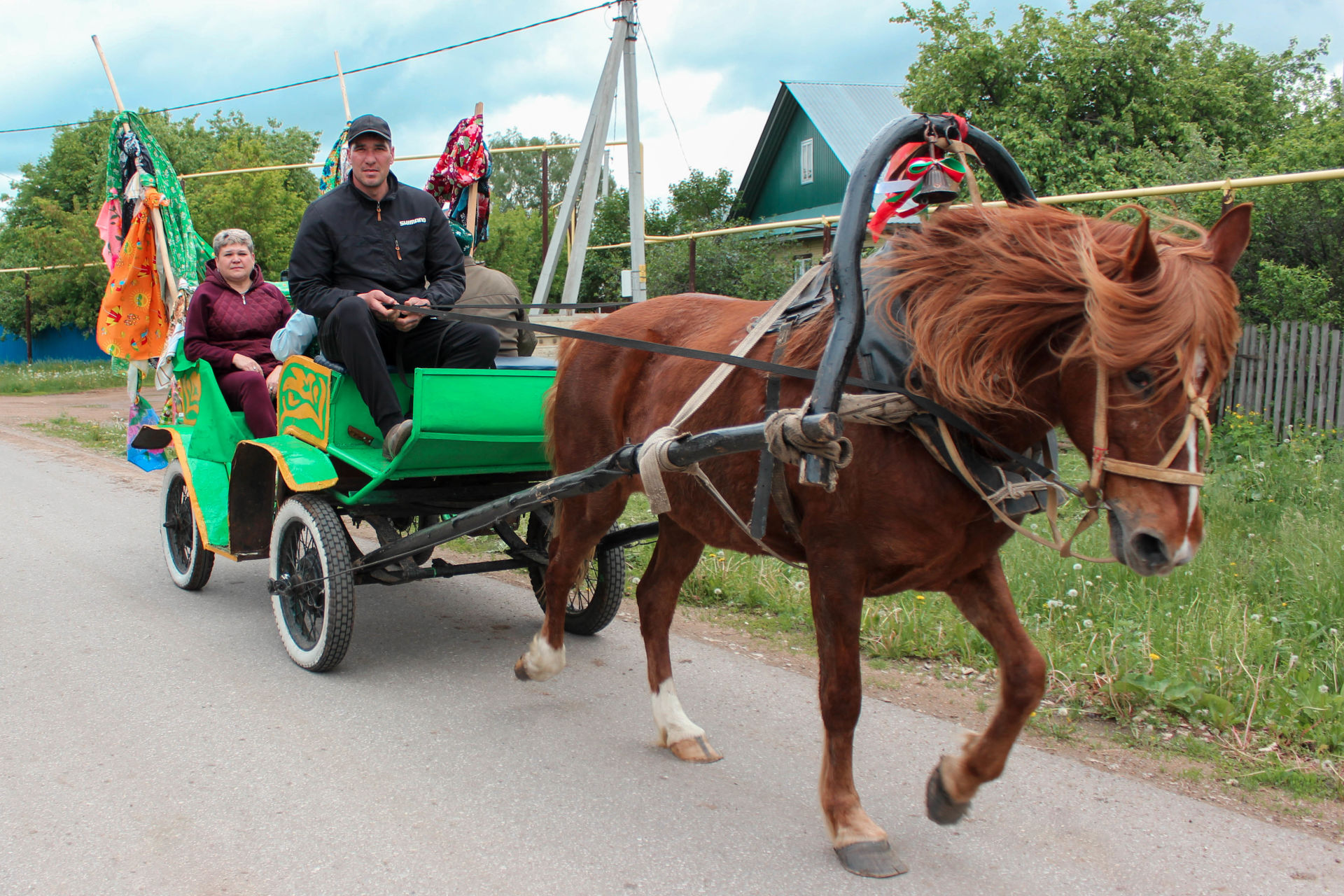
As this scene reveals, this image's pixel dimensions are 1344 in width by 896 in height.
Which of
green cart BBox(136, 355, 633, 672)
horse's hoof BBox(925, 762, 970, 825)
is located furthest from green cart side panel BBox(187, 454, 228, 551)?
horse's hoof BBox(925, 762, 970, 825)

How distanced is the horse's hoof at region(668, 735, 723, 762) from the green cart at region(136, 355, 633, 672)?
1.04 meters

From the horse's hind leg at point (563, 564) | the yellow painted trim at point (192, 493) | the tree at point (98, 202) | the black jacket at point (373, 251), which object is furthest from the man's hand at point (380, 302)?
the tree at point (98, 202)

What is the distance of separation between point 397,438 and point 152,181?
3063 mm

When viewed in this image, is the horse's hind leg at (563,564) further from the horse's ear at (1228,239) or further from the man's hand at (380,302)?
the horse's ear at (1228,239)

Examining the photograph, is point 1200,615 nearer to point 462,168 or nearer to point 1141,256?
point 1141,256

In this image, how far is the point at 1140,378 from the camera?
83.8 inches

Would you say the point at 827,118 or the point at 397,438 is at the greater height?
the point at 827,118

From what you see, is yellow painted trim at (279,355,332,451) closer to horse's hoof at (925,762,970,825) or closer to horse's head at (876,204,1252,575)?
horse's head at (876,204,1252,575)

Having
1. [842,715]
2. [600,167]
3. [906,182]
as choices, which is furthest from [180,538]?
[600,167]

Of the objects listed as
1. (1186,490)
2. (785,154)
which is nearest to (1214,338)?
(1186,490)

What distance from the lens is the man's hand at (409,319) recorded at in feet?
13.5

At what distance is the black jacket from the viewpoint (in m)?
4.36

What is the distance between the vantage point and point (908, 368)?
8.27ft

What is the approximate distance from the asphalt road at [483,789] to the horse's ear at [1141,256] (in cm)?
153
